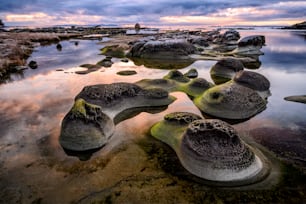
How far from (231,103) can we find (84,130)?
26.3 ft

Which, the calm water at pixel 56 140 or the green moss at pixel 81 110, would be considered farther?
the green moss at pixel 81 110

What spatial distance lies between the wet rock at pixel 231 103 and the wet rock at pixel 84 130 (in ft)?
20.6

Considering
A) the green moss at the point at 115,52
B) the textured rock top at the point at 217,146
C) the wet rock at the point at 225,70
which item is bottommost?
the green moss at the point at 115,52

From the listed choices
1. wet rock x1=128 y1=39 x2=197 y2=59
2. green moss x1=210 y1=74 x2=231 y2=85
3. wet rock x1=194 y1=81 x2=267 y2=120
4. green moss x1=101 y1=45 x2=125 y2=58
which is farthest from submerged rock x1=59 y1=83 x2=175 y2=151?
green moss x1=101 y1=45 x2=125 y2=58

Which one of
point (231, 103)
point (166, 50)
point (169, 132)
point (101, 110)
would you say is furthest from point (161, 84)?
point (166, 50)

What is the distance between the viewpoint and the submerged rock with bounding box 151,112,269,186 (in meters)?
8.65

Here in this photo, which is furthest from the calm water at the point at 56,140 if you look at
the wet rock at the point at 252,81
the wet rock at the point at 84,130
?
the wet rock at the point at 252,81

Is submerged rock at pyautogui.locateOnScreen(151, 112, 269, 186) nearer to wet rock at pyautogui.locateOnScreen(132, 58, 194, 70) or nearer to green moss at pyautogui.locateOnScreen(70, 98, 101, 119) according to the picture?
green moss at pyautogui.locateOnScreen(70, 98, 101, 119)

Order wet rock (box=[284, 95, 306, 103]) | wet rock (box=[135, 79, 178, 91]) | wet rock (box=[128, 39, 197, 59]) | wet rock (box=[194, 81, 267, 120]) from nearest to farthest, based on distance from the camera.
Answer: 1. wet rock (box=[194, 81, 267, 120])
2. wet rock (box=[284, 95, 306, 103])
3. wet rock (box=[135, 79, 178, 91])
4. wet rock (box=[128, 39, 197, 59])

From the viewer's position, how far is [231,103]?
14508mm

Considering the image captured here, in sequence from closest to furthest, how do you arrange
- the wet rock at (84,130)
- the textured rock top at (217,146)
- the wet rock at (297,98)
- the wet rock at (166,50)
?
1. the textured rock top at (217,146)
2. the wet rock at (84,130)
3. the wet rock at (297,98)
4. the wet rock at (166,50)

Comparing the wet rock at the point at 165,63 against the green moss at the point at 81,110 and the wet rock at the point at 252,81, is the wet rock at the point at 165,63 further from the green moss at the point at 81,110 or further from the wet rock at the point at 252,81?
the green moss at the point at 81,110

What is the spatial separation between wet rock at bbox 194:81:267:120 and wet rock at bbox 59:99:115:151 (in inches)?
247

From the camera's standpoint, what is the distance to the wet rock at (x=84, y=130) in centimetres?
1070
